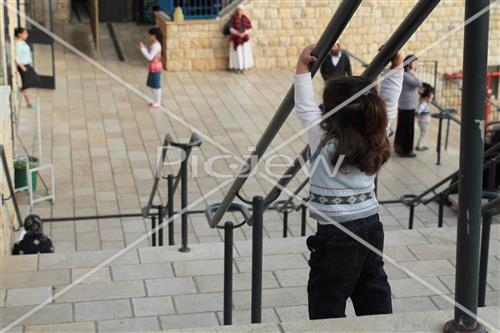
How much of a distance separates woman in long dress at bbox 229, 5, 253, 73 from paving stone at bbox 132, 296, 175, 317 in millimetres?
10101

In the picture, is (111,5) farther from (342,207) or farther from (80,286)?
(342,207)

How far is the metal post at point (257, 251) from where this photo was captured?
365cm

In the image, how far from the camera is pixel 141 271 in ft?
17.6

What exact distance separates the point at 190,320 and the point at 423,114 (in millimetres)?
7277

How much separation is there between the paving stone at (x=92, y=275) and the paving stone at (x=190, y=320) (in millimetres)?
707

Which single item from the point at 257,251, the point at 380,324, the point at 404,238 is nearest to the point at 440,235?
the point at 404,238

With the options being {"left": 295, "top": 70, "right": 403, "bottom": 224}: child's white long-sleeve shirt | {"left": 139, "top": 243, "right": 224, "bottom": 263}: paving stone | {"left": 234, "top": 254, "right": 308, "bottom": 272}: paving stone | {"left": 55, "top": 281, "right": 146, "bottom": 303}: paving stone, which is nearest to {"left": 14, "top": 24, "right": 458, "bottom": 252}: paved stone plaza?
{"left": 139, "top": 243, "right": 224, "bottom": 263}: paving stone

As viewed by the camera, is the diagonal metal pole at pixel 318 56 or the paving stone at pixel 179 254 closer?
the diagonal metal pole at pixel 318 56

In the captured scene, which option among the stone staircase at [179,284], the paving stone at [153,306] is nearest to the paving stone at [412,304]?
the stone staircase at [179,284]

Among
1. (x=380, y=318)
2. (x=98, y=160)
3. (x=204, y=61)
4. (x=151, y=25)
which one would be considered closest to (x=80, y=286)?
(x=380, y=318)

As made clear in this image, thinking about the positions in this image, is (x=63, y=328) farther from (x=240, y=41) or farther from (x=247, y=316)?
(x=240, y=41)

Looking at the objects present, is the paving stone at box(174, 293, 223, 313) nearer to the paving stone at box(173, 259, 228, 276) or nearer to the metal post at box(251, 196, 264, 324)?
the paving stone at box(173, 259, 228, 276)

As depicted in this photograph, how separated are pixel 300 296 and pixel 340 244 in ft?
6.39

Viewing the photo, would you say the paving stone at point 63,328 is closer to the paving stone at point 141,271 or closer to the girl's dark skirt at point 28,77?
the paving stone at point 141,271
